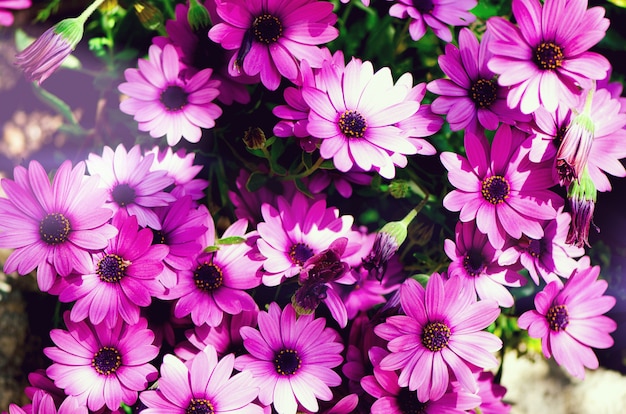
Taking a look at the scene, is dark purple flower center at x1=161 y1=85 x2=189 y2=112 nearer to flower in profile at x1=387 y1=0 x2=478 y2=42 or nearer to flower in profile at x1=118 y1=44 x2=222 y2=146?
flower in profile at x1=118 y1=44 x2=222 y2=146

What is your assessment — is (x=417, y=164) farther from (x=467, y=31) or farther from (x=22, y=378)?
(x=22, y=378)

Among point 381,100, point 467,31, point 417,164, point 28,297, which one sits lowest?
point 28,297

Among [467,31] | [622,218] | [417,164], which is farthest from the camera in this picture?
[622,218]

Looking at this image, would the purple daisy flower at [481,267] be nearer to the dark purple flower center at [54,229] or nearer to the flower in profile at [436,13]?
the flower in profile at [436,13]

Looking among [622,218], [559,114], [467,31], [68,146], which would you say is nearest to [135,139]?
[68,146]

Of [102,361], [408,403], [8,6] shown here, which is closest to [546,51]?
[408,403]

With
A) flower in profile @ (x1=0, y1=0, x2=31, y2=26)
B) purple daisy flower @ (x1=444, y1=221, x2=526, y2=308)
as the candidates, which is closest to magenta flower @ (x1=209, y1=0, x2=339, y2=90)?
purple daisy flower @ (x1=444, y1=221, x2=526, y2=308)

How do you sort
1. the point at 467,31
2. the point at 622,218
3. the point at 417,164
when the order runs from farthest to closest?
the point at 622,218, the point at 417,164, the point at 467,31

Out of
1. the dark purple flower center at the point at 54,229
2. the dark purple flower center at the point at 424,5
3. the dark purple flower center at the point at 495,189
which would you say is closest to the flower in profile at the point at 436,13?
the dark purple flower center at the point at 424,5
